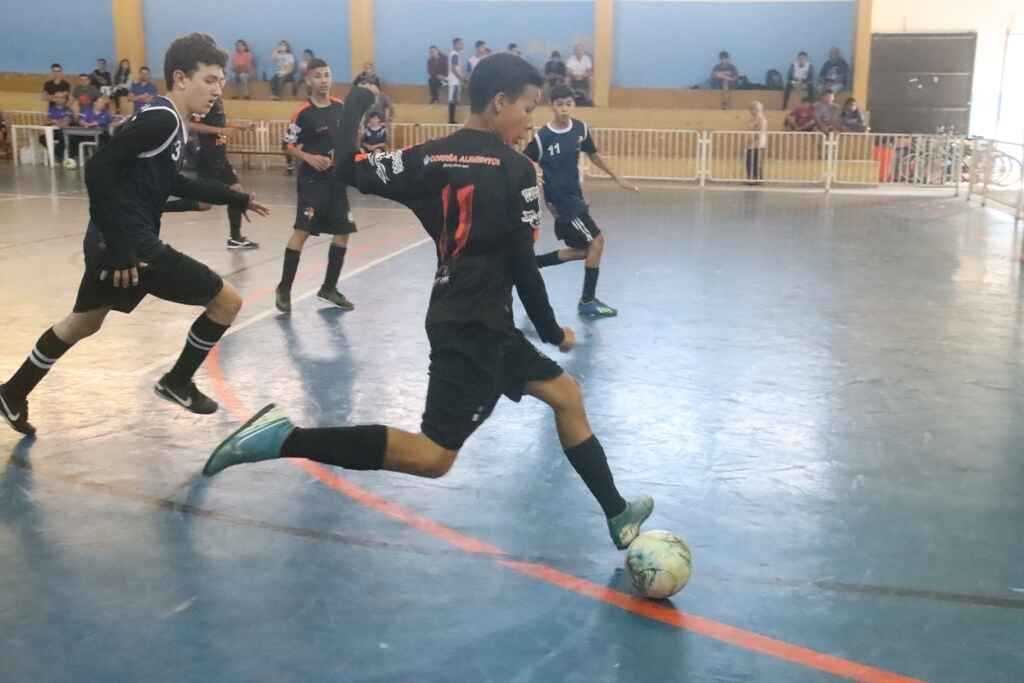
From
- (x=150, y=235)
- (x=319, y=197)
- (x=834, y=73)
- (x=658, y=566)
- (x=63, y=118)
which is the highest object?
(x=834, y=73)

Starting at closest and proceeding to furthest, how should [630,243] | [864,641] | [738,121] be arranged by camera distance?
[864,641] < [630,243] < [738,121]

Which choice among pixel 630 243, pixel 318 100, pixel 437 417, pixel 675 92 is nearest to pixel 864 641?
pixel 437 417

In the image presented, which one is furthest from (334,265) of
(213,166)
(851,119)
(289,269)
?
(851,119)

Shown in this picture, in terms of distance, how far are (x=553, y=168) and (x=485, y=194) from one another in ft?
17.2

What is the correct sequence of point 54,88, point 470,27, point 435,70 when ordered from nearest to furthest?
1. point 54,88
2. point 435,70
3. point 470,27

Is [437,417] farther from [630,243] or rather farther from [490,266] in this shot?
[630,243]

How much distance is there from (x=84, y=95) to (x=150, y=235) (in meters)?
23.2

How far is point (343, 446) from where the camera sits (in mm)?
3805

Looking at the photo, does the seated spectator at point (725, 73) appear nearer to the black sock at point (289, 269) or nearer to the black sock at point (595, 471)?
the black sock at point (289, 269)

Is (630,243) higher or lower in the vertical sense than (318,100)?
lower

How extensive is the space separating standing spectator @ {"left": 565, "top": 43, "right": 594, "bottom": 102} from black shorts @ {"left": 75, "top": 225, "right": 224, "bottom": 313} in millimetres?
23119

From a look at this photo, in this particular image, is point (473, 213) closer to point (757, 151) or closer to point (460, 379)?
point (460, 379)

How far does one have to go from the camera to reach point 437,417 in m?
3.77

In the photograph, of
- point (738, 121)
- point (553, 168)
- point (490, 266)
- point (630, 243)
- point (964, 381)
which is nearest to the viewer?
point (490, 266)
